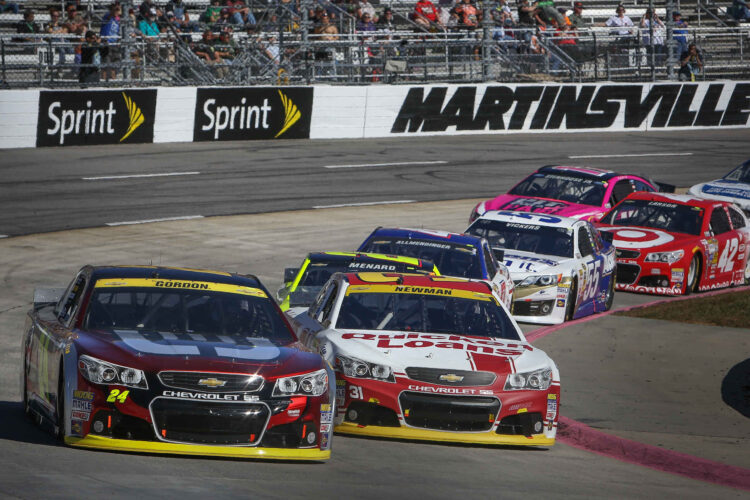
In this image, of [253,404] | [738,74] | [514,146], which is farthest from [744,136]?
[253,404]

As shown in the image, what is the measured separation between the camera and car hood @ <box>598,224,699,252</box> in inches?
720

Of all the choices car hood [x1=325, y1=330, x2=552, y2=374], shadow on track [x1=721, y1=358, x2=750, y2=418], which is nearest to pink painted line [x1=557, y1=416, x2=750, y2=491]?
car hood [x1=325, y1=330, x2=552, y2=374]

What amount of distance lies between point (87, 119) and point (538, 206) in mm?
13111

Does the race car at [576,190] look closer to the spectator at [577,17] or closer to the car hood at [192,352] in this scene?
the car hood at [192,352]

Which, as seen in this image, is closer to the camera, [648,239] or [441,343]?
[441,343]

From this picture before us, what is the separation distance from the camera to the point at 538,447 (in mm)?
9594

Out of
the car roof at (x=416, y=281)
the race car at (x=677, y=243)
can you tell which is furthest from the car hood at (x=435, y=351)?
the race car at (x=677, y=243)

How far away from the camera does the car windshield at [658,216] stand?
19031 millimetres

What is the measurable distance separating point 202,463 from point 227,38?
25.6 meters

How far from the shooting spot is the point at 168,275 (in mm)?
9562

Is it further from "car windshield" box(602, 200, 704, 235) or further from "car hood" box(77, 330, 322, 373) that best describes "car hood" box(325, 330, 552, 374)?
"car windshield" box(602, 200, 704, 235)

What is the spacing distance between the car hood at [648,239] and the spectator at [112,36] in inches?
584

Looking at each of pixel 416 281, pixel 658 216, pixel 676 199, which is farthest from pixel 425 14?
pixel 416 281

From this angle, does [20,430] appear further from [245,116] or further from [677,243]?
[245,116]
